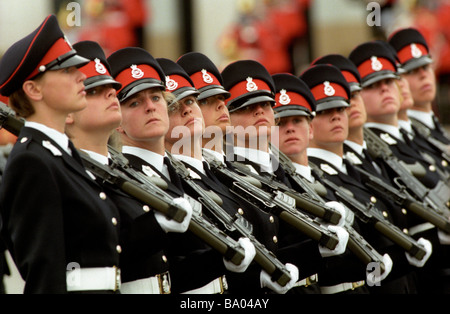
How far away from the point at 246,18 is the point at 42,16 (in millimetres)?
3542

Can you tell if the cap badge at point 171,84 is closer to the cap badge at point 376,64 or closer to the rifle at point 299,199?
the rifle at point 299,199

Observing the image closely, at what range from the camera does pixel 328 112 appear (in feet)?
21.4

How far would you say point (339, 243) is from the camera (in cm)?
540

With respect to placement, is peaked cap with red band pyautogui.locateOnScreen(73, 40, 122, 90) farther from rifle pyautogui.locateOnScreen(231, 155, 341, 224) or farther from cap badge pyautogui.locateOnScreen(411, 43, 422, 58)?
cap badge pyautogui.locateOnScreen(411, 43, 422, 58)

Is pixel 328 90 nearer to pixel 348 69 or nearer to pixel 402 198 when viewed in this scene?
pixel 348 69

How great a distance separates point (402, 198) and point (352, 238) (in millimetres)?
1075

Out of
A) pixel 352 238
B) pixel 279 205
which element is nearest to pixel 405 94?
pixel 352 238

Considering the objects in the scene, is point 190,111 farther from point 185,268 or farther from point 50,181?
point 50,181

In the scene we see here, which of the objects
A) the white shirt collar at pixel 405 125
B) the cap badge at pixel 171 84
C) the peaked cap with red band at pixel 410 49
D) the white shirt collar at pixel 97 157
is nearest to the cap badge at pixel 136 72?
the cap badge at pixel 171 84

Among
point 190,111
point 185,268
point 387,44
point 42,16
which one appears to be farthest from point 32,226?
point 42,16

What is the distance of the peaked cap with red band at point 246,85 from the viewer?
580 cm

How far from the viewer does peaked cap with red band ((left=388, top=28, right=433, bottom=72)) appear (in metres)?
8.40

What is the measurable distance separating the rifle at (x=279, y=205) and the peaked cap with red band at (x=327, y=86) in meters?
1.31

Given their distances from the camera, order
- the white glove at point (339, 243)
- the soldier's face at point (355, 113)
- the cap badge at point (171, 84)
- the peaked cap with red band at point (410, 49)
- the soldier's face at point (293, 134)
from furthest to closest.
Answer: the peaked cap with red band at point (410, 49) < the soldier's face at point (355, 113) < the soldier's face at point (293, 134) < the white glove at point (339, 243) < the cap badge at point (171, 84)
